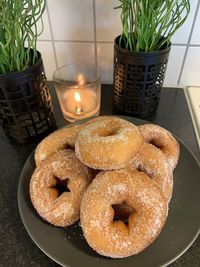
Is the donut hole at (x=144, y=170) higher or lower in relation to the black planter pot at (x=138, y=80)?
lower

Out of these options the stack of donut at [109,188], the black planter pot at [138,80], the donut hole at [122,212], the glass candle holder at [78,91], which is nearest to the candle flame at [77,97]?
the glass candle holder at [78,91]

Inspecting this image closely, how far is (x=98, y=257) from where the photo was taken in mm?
383

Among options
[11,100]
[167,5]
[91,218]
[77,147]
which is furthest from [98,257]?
[167,5]

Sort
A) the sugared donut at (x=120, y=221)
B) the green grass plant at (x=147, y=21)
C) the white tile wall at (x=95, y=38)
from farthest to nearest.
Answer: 1. the white tile wall at (x=95, y=38)
2. the green grass plant at (x=147, y=21)
3. the sugared donut at (x=120, y=221)

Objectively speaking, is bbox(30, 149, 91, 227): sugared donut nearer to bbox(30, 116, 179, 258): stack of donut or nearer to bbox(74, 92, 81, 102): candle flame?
bbox(30, 116, 179, 258): stack of donut

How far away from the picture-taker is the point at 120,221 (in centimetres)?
39

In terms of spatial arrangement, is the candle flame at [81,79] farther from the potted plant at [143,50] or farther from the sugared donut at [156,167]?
the sugared donut at [156,167]

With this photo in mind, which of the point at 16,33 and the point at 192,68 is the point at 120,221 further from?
the point at 192,68

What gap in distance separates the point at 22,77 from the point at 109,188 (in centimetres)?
29

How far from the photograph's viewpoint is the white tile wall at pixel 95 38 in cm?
64

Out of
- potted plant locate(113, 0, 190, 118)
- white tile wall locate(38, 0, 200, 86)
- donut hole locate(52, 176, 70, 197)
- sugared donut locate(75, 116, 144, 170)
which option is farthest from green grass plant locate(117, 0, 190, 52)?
donut hole locate(52, 176, 70, 197)

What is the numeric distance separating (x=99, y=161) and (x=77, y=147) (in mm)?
52

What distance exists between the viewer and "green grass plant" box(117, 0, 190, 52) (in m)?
0.48

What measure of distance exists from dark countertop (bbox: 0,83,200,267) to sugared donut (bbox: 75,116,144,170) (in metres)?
0.19
